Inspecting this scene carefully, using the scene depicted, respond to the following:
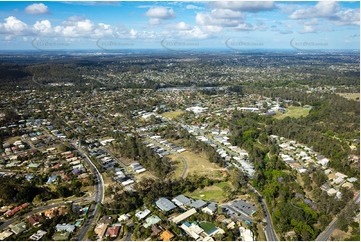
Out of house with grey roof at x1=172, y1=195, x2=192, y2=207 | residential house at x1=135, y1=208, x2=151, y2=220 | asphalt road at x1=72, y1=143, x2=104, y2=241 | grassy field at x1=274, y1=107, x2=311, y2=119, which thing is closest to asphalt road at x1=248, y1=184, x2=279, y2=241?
house with grey roof at x1=172, y1=195, x2=192, y2=207

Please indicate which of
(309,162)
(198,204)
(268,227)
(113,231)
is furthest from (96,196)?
(309,162)

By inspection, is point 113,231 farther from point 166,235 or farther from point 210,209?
point 210,209

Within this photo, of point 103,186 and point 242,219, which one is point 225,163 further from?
point 103,186

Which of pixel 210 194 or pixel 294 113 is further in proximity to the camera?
pixel 294 113

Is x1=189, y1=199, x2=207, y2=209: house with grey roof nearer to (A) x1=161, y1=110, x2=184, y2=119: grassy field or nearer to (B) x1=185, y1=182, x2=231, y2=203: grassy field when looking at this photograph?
(B) x1=185, y1=182, x2=231, y2=203: grassy field

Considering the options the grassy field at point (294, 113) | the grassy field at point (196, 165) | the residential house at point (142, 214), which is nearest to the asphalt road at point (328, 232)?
the grassy field at point (196, 165)

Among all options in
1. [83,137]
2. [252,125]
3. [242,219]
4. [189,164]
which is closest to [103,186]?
[189,164]

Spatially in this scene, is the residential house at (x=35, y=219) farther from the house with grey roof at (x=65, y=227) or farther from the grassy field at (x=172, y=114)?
the grassy field at (x=172, y=114)
